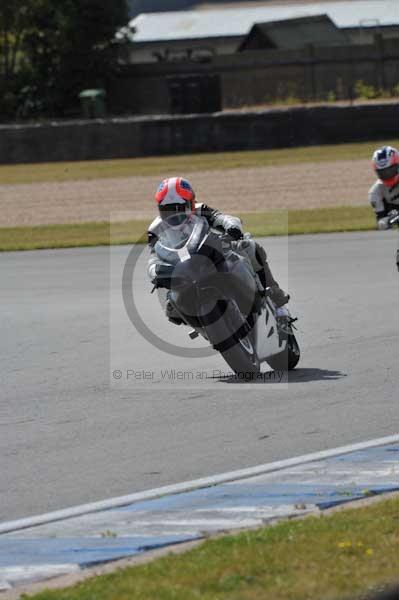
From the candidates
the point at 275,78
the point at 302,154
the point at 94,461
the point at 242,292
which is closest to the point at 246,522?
the point at 94,461

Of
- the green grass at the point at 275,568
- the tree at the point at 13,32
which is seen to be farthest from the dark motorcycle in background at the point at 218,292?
the tree at the point at 13,32

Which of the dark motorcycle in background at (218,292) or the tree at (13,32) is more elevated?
the tree at (13,32)

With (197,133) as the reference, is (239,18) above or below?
above

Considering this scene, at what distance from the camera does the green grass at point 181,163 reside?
3152 centimetres

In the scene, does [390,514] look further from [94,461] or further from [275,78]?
[275,78]

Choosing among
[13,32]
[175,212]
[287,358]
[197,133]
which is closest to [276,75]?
[13,32]

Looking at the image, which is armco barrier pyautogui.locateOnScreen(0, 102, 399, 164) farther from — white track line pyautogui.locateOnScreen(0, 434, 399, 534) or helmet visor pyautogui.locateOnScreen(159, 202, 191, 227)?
white track line pyautogui.locateOnScreen(0, 434, 399, 534)

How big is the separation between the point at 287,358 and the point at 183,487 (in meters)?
3.30

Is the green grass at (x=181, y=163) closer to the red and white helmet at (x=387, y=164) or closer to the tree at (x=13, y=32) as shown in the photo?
the red and white helmet at (x=387, y=164)

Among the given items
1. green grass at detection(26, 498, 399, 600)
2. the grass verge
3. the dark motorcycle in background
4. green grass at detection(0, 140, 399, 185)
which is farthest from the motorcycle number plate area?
green grass at detection(0, 140, 399, 185)

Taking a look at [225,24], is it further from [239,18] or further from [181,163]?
[181,163]

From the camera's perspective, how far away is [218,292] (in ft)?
30.0

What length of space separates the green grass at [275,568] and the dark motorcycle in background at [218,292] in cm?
339

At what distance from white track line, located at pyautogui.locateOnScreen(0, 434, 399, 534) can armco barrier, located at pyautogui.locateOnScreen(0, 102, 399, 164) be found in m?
24.6
